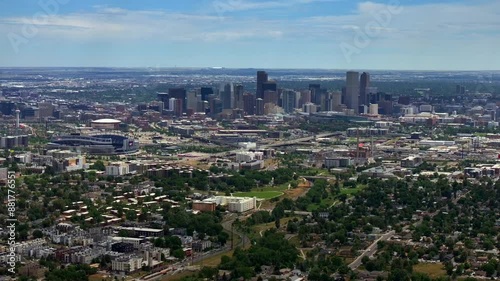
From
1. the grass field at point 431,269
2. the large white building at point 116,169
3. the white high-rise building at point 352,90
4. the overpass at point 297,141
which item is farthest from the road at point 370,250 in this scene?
the white high-rise building at point 352,90

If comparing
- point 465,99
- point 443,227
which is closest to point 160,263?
point 443,227

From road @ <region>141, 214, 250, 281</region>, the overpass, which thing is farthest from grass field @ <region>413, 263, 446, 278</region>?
the overpass

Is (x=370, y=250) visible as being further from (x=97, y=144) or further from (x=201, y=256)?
(x=97, y=144)

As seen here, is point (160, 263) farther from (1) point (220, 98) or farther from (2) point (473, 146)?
(1) point (220, 98)

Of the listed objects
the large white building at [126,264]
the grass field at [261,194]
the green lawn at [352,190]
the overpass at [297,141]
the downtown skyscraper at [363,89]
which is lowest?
the overpass at [297,141]

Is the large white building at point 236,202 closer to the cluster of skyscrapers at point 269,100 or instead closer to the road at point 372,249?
the road at point 372,249

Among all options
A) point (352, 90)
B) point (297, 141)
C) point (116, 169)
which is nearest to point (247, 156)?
point (116, 169)
